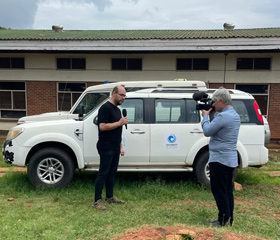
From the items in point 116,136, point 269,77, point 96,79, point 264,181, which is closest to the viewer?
point 116,136

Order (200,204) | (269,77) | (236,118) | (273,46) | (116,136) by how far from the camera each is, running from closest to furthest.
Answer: (236,118) → (116,136) → (200,204) → (273,46) → (269,77)

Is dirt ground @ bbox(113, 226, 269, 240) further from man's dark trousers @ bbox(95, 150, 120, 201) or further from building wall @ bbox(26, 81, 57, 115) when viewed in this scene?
building wall @ bbox(26, 81, 57, 115)

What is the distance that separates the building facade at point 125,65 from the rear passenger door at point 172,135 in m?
6.51

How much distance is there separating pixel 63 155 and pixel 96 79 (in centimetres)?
766

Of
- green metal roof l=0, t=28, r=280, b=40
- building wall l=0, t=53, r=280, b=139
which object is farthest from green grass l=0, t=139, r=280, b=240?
green metal roof l=0, t=28, r=280, b=40

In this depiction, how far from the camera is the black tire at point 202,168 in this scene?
5.68 m

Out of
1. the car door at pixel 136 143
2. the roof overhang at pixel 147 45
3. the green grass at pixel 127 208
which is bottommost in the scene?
the green grass at pixel 127 208

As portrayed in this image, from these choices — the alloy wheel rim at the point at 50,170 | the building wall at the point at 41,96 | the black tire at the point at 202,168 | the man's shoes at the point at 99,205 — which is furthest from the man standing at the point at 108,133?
the building wall at the point at 41,96

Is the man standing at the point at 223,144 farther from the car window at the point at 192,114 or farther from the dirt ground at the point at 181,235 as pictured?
the car window at the point at 192,114

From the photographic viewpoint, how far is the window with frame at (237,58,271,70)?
11.9 meters

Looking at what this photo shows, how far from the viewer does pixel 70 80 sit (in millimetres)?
12688

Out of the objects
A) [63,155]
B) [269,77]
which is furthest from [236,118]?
[269,77]

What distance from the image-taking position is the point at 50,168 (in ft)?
17.9

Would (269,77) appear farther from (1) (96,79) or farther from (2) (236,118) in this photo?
(2) (236,118)
